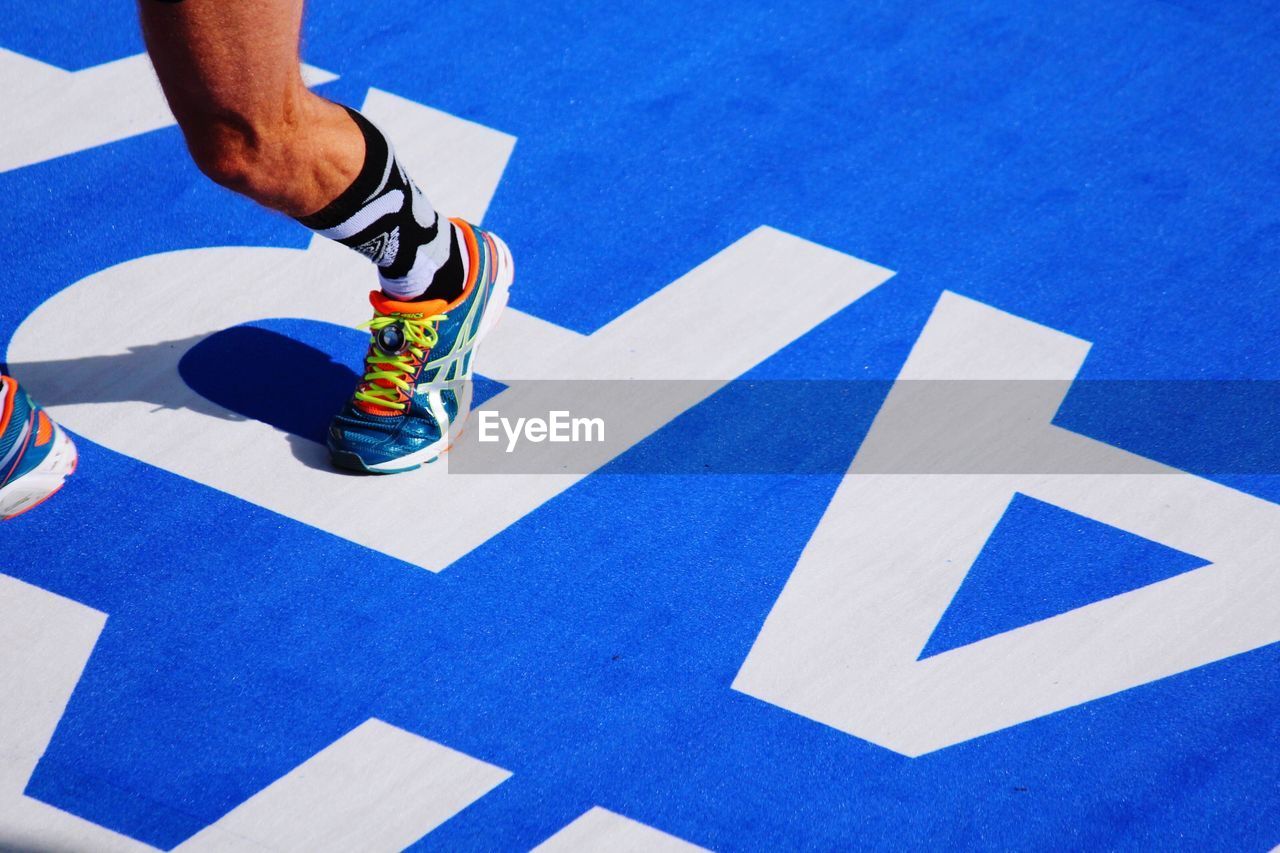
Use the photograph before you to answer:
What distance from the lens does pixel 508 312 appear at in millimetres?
2080

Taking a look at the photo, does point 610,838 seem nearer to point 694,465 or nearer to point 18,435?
point 694,465

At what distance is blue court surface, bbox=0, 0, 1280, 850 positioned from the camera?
1.50 meters

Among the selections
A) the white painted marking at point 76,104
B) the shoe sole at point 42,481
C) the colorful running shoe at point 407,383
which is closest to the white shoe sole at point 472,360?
the colorful running shoe at point 407,383

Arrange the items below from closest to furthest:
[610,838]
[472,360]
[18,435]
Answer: [610,838], [18,435], [472,360]

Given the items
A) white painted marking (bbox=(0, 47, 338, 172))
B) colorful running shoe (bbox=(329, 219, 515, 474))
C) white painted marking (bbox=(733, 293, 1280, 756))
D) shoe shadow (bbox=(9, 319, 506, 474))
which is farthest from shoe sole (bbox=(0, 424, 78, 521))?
white painted marking (bbox=(733, 293, 1280, 756))

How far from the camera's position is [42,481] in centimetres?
172

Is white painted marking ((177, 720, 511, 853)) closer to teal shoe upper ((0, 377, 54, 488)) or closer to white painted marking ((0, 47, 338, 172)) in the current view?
teal shoe upper ((0, 377, 54, 488))

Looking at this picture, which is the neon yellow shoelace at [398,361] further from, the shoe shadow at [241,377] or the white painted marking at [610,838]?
the white painted marking at [610,838]

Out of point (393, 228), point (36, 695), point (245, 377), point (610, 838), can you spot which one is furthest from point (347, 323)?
point (610, 838)

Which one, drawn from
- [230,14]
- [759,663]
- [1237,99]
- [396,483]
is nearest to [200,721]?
[396,483]

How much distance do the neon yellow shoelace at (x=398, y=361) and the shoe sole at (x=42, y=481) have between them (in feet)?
1.25

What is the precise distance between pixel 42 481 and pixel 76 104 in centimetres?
96

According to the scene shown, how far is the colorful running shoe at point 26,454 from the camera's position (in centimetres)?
167

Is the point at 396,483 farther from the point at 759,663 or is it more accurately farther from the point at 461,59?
the point at 461,59
